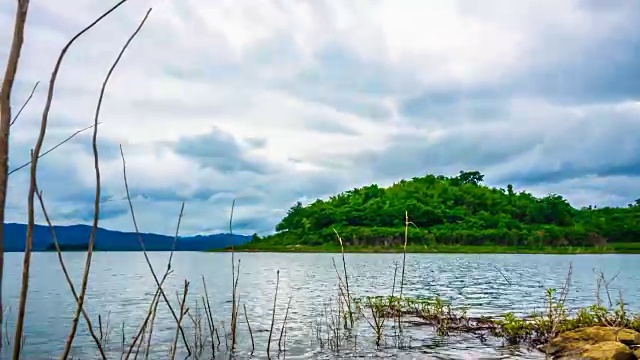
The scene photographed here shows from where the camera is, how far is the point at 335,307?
28.8 m

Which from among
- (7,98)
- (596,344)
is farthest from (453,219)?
(7,98)

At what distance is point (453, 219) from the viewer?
517 feet

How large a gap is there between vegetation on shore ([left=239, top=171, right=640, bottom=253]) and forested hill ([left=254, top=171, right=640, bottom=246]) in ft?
0.73

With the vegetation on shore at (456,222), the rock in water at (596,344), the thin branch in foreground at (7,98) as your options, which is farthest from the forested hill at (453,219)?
the thin branch in foreground at (7,98)

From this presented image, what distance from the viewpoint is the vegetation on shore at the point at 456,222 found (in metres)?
139

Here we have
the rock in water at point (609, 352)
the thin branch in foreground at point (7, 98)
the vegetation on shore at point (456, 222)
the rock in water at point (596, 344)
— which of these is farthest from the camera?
the vegetation on shore at point (456, 222)

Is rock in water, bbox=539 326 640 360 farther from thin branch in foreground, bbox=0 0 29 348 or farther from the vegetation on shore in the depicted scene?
the vegetation on shore

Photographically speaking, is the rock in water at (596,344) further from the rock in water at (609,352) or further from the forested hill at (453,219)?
the forested hill at (453,219)

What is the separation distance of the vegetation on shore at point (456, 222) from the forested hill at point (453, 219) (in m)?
0.22

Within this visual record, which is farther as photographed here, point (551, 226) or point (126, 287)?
point (551, 226)

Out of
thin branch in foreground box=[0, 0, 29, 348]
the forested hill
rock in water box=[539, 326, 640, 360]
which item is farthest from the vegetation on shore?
thin branch in foreground box=[0, 0, 29, 348]

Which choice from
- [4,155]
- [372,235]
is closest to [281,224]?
[372,235]

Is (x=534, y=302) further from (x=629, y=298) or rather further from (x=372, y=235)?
(x=372, y=235)

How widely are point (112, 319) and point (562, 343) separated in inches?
710
